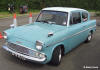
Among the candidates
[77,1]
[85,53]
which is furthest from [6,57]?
[77,1]

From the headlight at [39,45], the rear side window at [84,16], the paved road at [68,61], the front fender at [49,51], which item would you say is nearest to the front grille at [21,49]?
the headlight at [39,45]

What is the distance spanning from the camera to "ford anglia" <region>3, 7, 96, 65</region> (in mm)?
4266

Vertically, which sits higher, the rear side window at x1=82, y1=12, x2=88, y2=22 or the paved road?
the rear side window at x1=82, y1=12, x2=88, y2=22

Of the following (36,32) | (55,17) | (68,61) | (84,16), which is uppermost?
(55,17)

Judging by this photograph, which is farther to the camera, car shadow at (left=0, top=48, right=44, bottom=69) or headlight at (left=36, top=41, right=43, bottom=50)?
car shadow at (left=0, top=48, right=44, bottom=69)

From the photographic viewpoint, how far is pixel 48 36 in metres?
4.45

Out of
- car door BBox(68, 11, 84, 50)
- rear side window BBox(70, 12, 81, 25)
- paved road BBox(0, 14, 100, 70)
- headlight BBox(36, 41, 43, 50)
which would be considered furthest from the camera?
rear side window BBox(70, 12, 81, 25)

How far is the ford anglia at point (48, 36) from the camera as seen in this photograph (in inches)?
168

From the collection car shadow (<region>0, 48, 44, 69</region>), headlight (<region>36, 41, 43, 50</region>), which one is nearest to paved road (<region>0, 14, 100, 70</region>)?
car shadow (<region>0, 48, 44, 69</region>)

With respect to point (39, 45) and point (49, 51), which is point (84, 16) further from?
point (39, 45)

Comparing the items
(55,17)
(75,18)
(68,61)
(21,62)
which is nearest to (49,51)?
(21,62)

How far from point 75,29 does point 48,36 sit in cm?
169

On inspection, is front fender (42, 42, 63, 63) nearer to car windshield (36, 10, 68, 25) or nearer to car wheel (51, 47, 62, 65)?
car wheel (51, 47, 62, 65)

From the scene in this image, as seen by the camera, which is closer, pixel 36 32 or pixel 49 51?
pixel 49 51
